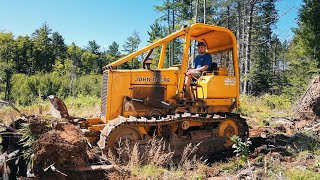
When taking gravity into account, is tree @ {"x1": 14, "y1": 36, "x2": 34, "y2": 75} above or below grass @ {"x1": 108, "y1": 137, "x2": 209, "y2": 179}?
above

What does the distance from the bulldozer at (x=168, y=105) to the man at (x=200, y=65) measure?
0.41 feet

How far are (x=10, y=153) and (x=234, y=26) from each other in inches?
1336

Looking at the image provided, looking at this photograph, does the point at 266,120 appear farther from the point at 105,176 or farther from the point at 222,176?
the point at 105,176

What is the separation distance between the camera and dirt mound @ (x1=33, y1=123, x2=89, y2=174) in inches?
200

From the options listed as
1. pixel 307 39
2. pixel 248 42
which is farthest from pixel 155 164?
pixel 248 42

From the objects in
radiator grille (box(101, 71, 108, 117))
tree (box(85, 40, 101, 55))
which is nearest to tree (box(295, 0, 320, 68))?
radiator grille (box(101, 71, 108, 117))

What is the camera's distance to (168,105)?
291 inches

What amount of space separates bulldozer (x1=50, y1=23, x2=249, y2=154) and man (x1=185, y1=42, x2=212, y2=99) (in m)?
0.12

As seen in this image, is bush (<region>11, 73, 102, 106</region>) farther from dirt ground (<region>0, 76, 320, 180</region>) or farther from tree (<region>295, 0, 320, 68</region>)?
dirt ground (<region>0, 76, 320, 180</region>)

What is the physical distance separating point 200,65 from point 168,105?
1.55 m

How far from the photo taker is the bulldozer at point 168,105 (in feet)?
22.4

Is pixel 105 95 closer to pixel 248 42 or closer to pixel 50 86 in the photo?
pixel 248 42

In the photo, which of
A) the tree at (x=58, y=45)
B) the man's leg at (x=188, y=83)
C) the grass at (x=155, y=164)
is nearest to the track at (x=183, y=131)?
the grass at (x=155, y=164)

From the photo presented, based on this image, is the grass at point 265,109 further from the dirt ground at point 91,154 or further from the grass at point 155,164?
the grass at point 155,164
